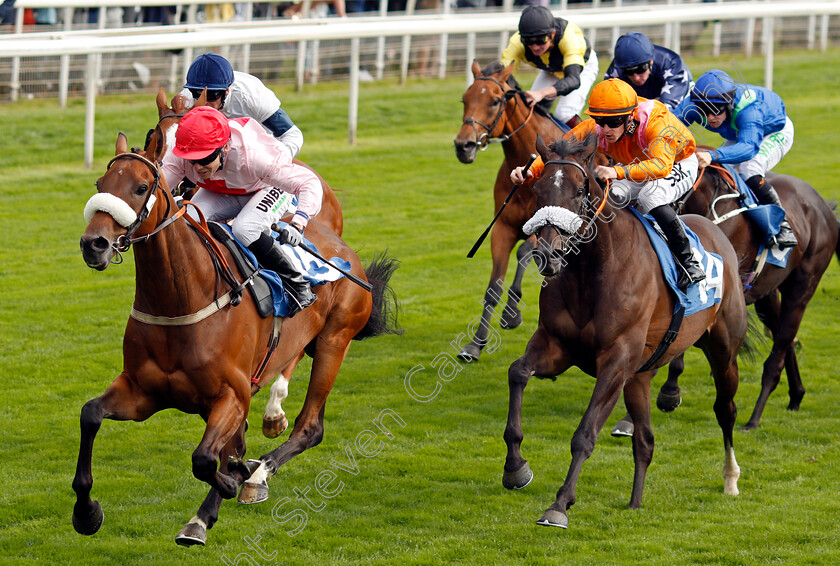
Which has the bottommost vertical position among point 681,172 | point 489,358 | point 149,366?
point 489,358

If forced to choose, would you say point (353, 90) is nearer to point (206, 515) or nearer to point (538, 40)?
point (538, 40)

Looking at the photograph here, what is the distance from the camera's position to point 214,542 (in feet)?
16.5

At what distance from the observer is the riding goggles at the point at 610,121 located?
527cm

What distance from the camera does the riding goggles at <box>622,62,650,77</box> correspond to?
22.4ft

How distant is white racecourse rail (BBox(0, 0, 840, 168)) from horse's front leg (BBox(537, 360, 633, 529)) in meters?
7.39

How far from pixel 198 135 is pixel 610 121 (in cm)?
197

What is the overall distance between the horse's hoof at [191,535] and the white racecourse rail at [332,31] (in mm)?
7195

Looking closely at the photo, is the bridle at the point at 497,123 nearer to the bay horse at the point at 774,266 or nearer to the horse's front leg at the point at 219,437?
the bay horse at the point at 774,266

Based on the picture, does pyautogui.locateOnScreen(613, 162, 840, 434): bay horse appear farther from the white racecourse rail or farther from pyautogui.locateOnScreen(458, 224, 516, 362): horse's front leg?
the white racecourse rail

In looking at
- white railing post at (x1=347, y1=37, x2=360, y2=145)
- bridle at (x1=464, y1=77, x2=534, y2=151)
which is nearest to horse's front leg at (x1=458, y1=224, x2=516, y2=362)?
bridle at (x1=464, y1=77, x2=534, y2=151)

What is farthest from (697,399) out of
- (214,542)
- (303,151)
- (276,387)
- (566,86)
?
(303,151)

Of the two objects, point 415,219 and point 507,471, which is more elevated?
point 507,471

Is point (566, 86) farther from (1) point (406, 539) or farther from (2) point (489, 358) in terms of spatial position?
(1) point (406, 539)

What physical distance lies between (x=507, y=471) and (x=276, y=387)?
1532mm
